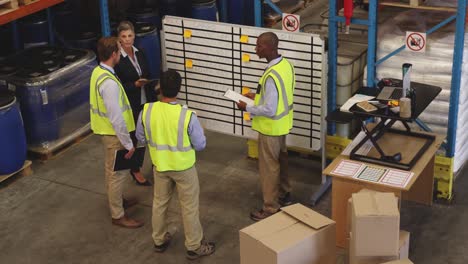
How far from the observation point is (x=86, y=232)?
27.1 ft

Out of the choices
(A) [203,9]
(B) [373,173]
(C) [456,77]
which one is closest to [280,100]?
(B) [373,173]

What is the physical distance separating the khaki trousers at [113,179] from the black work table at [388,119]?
2172 millimetres

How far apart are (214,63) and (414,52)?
2183 mm

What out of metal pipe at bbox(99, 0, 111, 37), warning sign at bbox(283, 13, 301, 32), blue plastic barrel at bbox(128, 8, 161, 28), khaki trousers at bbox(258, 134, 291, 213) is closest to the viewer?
khaki trousers at bbox(258, 134, 291, 213)

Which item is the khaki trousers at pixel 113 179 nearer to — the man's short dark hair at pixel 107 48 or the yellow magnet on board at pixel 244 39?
the man's short dark hair at pixel 107 48

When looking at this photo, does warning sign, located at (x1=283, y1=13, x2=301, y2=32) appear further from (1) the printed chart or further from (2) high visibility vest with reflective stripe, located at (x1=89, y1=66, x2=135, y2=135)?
(2) high visibility vest with reflective stripe, located at (x1=89, y1=66, x2=135, y2=135)

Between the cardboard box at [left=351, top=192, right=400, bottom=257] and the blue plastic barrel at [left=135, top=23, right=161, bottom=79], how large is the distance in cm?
573

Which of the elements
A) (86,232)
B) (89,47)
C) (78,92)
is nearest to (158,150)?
(86,232)

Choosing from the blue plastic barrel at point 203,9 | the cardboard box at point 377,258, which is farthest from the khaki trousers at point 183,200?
the blue plastic barrel at point 203,9

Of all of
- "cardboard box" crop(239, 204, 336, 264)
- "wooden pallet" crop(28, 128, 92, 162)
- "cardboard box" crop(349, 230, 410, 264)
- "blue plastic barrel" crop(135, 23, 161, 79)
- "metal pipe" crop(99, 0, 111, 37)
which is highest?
"metal pipe" crop(99, 0, 111, 37)

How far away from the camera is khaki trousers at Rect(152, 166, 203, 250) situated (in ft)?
23.9

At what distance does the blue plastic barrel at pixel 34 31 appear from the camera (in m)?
11.2

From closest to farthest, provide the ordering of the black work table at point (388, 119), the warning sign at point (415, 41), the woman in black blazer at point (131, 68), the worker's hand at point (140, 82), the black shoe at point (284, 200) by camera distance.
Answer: the black work table at point (388, 119)
the warning sign at point (415, 41)
the woman in black blazer at point (131, 68)
the worker's hand at point (140, 82)
the black shoe at point (284, 200)

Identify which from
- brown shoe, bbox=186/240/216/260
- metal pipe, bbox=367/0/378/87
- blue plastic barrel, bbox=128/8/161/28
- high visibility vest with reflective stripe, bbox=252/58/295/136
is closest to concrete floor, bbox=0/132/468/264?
brown shoe, bbox=186/240/216/260
